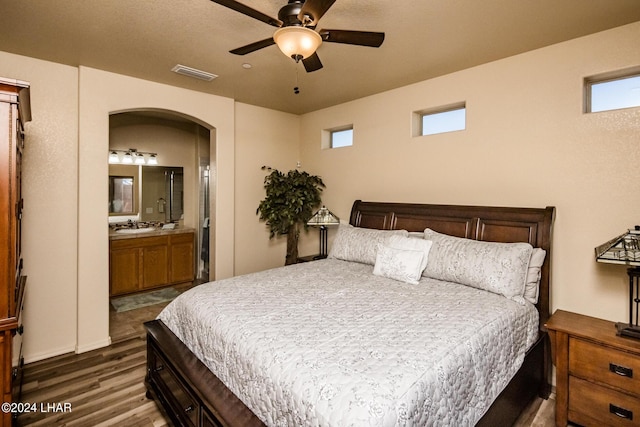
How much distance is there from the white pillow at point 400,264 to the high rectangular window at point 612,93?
1.74m

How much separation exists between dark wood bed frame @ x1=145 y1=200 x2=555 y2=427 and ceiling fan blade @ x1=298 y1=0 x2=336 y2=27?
1963 millimetres

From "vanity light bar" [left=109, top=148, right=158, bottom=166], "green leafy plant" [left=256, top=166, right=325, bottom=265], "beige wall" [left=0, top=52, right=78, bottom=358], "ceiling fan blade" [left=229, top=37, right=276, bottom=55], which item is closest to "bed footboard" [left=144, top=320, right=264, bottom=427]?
"beige wall" [left=0, top=52, right=78, bottom=358]

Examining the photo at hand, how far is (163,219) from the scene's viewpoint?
5609mm

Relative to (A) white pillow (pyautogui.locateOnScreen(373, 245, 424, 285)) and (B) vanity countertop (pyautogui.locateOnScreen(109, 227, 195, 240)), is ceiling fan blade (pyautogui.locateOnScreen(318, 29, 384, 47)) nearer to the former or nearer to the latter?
(A) white pillow (pyautogui.locateOnScreen(373, 245, 424, 285))

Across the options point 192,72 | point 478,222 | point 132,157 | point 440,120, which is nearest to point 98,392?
→ point 192,72

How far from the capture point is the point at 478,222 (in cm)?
286

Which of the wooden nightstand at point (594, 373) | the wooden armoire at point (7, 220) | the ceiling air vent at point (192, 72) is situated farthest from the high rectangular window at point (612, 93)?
the wooden armoire at point (7, 220)

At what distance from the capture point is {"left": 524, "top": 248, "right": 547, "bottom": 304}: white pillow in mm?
2400

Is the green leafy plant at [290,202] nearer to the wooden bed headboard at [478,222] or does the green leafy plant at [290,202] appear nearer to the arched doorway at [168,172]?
the wooden bed headboard at [478,222]

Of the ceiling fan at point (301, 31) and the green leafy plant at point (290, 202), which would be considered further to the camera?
the green leafy plant at point (290, 202)

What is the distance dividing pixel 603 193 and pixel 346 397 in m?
2.43

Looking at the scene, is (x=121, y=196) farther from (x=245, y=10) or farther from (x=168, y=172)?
(x=245, y=10)

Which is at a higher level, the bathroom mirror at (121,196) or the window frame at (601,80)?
the window frame at (601,80)

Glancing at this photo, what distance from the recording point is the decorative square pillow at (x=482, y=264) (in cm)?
231
